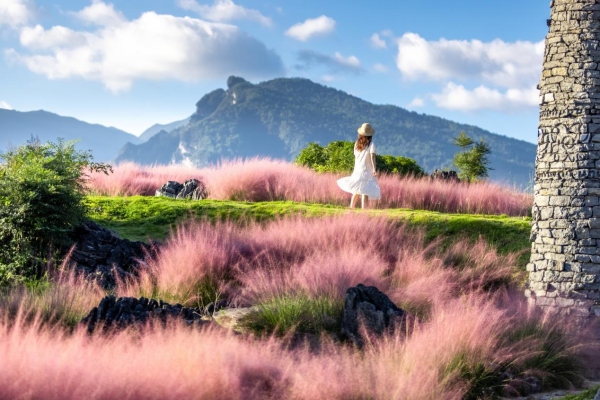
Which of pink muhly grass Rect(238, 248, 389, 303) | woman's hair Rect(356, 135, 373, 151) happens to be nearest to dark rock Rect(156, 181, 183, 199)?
woman's hair Rect(356, 135, 373, 151)

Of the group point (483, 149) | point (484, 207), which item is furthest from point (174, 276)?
point (483, 149)

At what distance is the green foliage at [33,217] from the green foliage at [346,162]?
9.88 m

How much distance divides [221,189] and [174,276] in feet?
24.7

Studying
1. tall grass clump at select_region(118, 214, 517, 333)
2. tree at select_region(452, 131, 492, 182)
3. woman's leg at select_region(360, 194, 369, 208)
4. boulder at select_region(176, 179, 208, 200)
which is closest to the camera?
tall grass clump at select_region(118, 214, 517, 333)

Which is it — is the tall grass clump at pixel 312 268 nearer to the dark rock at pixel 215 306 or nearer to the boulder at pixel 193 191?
the dark rock at pixel 215 306

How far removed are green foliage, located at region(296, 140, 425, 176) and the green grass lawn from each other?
545cm

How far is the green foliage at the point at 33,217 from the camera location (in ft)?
32.8

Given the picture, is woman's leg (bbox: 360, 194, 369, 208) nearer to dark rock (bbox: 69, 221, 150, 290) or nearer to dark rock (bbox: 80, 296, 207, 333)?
dark rock (bbox: 69, 221, 150, 290)

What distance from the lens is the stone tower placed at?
8.75m

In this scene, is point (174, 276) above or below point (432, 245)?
below

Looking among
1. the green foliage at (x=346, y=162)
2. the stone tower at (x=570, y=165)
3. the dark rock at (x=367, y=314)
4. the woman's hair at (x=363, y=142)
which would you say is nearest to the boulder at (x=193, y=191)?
the green foliage at (x=346, y=162)

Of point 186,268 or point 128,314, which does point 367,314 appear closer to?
point 128,314

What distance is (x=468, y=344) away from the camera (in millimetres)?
7082

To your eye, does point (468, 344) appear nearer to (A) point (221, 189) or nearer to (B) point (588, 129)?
(B) point (588, 129)
